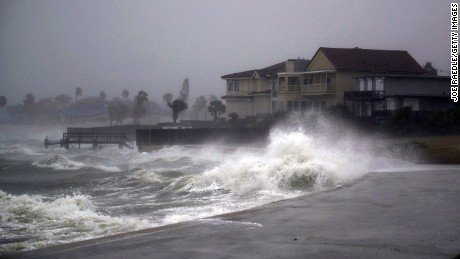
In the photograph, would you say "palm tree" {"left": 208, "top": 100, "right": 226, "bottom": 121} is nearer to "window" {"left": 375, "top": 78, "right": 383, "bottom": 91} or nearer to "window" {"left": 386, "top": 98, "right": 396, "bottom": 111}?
"window" {"left": 375, "top": 78, "right": 383, "bottom": 91}

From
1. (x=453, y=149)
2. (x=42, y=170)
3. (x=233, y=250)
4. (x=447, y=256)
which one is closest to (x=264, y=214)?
(x=233, y=250)

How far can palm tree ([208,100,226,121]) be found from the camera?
285 feet

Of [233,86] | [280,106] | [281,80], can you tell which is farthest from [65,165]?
[233,86]

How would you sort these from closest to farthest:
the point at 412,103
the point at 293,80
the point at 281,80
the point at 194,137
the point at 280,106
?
the point at 412,103 → the point at 194,137 → the point at 293,80 → the point at 281,80 → the point at 280,106

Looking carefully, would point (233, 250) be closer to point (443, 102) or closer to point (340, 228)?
point (340, 228)

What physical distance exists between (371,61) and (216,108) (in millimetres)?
34930

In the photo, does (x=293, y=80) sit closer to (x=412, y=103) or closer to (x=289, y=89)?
(x=289, y=89)

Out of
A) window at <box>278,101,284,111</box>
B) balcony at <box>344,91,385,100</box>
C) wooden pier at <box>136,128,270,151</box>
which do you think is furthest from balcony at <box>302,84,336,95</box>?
wooden pier at <box>136,128,270,151</box>

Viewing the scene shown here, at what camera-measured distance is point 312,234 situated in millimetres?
9766

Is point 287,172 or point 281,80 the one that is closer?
point 287,172

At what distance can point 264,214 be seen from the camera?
1216 centimetres

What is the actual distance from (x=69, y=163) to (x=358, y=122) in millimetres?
20698

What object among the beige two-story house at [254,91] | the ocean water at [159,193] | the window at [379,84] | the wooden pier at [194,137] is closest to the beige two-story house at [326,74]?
the beige two-story house at [254,91]

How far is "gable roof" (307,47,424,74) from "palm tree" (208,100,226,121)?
32.0m
